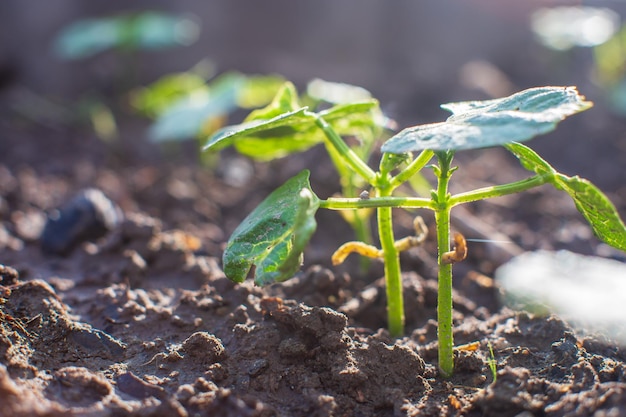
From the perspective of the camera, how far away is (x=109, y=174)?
2928 mm

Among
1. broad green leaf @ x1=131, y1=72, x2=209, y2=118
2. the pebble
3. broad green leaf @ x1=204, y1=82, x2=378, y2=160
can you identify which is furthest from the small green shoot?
broad green leaf @ x1=131, y1=72, x2=209, y2=118

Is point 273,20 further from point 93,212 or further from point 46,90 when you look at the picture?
point 93,212

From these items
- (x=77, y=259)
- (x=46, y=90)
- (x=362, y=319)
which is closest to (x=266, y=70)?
(x=46, y=90)

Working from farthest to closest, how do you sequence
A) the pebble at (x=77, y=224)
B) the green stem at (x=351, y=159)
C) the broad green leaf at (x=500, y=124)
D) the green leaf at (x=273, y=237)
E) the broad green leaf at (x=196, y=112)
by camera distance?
the broad green leaf at (x=196, y=112)
the pebble at (x=77, y=224)
the green stem at (x=351, y=159)
the green leaf at (x=273, y=237)
the broad green leaf at (x=500, y=124)

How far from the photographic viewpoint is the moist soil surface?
1226 millimetres

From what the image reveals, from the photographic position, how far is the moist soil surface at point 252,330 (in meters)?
1.23

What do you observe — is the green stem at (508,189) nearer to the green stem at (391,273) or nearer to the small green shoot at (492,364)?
the green stem at (391,273)

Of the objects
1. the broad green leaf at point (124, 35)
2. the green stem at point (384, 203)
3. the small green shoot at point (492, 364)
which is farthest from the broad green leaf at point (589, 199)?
the broad green leaf at point (124, 35)

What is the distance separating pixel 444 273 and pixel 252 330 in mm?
470

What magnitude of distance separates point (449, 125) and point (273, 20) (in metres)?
4.08

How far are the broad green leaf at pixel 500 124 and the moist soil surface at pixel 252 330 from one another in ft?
1.60

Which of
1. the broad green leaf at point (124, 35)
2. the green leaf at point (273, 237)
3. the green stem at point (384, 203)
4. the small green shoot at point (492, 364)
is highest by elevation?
the broad green leaf at point (124, 35)

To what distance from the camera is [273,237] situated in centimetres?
123

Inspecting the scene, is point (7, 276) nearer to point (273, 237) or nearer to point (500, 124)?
point (273, 237)
